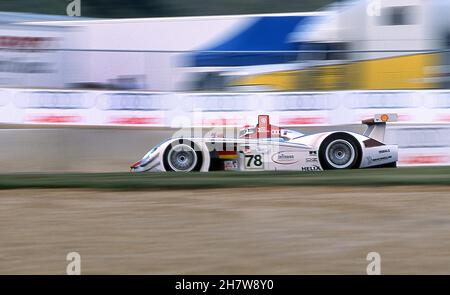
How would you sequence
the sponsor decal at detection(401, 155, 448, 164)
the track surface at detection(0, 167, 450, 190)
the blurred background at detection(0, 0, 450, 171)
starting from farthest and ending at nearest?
the blurred background at detection(0, 0, 450, 171)
the sponsor decal at detection(401, 155, 448, 164)
the track surface at detection(0, 167, 450, 190)

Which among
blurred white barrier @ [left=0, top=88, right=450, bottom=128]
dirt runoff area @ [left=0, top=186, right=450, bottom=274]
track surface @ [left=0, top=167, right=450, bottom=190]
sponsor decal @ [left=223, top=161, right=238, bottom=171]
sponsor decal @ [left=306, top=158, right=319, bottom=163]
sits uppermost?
blurred white barrier @ [left=0, top=88, right=450, bottom=128]

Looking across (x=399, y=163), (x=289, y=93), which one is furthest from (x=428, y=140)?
(x=289, y=93)

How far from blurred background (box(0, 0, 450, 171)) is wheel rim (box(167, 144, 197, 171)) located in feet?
8.56

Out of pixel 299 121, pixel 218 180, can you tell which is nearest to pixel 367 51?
pixel 299 121

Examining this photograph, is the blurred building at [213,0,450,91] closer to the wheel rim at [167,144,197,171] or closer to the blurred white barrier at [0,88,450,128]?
the blurred white barrier at [0,88,450,128]

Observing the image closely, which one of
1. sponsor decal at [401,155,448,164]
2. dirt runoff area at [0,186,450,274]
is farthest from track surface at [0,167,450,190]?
sponsor decal at [401,155,448,164]

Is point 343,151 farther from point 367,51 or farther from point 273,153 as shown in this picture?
point 367,51

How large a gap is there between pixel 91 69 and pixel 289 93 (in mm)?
3506

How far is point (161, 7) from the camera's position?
2473 centimetres

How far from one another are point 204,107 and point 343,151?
3.93 metres

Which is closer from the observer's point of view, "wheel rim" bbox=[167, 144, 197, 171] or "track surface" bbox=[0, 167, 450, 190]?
"track surface" bbox=[0, 167, 450, 190]

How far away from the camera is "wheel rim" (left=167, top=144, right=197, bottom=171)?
30.5 ft
